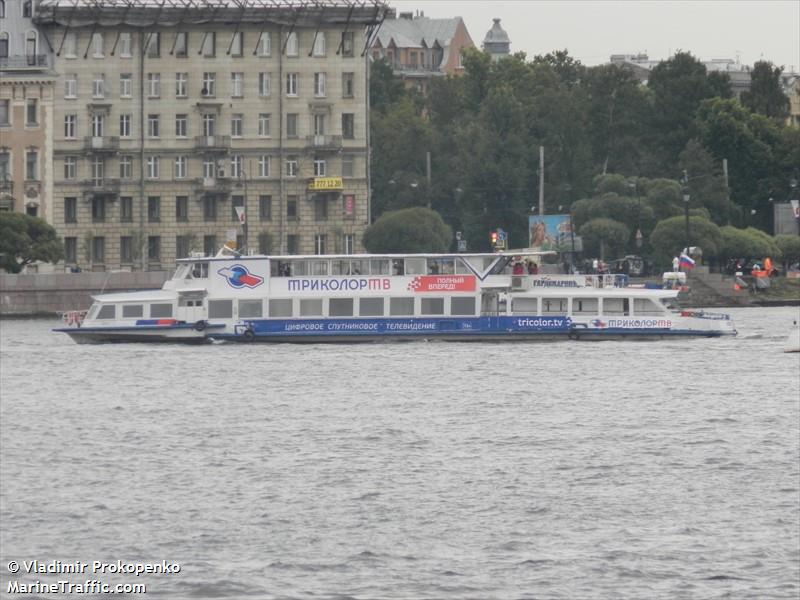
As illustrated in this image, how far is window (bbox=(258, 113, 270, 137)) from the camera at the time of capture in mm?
130500

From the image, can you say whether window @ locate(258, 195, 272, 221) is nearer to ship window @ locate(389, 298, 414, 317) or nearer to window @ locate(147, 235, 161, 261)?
window @ locate(147, 235, 161, 261)

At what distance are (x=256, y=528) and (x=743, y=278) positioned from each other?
267ft

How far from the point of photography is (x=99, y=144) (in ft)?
420

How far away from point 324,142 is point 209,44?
831 cm

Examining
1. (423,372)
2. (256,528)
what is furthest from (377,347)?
(256,528)

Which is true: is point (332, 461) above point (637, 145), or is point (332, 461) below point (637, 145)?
below

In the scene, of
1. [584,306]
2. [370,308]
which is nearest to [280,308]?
[370,308]

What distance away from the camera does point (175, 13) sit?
127000 millimetres

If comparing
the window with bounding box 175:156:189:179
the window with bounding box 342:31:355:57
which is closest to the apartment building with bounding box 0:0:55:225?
the window with bounding box 175:156:189:179

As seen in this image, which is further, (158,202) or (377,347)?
(158,202)

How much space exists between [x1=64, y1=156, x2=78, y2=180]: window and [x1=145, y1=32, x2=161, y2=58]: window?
7008 millimetres

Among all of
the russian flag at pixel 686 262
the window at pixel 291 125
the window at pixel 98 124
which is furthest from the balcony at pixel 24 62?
the russian flag at pixel 686 262

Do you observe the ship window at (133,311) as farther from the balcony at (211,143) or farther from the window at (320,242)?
the window at (320,242)

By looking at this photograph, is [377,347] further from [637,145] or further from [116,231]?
[637,145]
